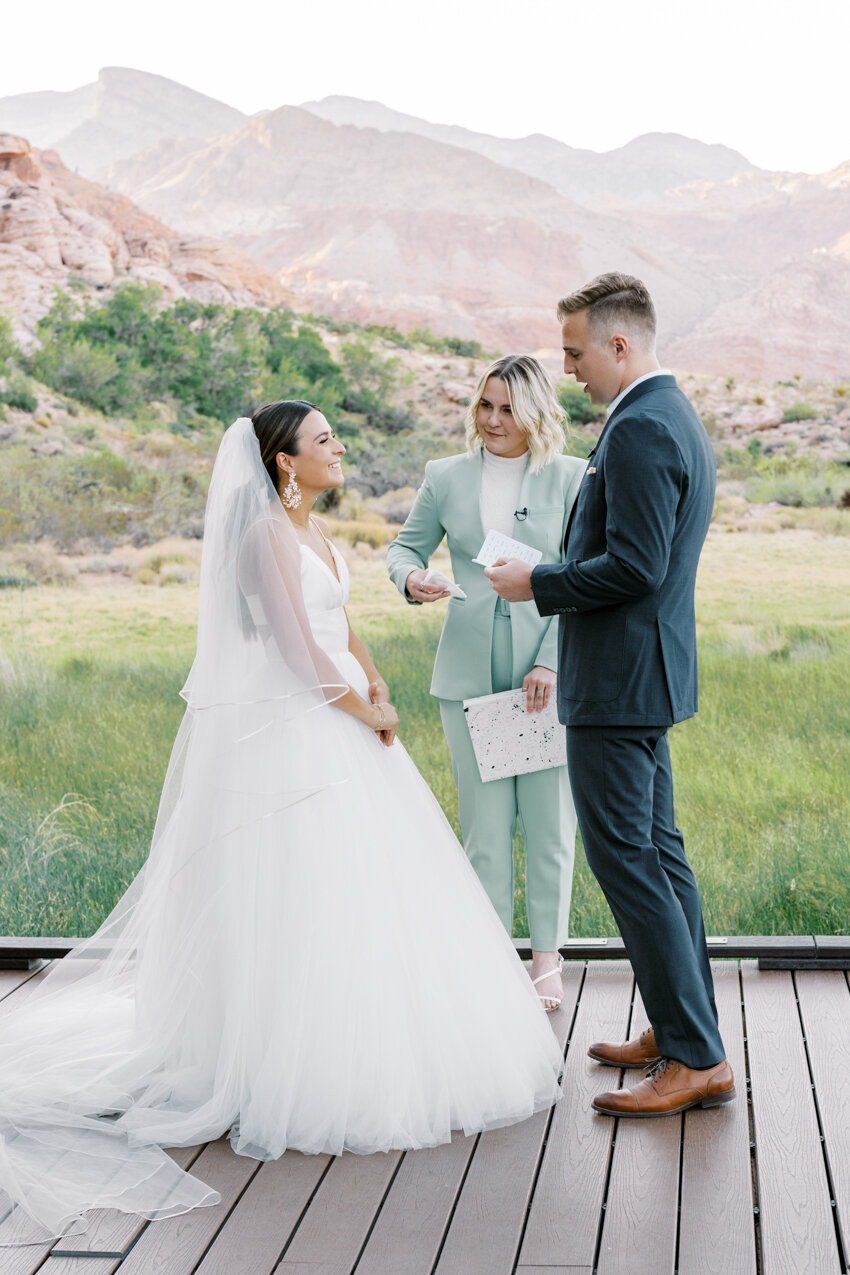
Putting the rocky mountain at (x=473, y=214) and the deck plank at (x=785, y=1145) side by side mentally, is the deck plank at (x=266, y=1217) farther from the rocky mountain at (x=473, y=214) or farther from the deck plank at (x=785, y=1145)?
the rocky mountain at (x=473, y=214)

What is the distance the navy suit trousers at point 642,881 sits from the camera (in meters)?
2.43

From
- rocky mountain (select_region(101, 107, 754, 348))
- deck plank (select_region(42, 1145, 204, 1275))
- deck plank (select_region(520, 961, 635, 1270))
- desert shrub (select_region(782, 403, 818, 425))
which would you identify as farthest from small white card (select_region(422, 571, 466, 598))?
rocky mountain (select_region(101, 107, 754, 348))

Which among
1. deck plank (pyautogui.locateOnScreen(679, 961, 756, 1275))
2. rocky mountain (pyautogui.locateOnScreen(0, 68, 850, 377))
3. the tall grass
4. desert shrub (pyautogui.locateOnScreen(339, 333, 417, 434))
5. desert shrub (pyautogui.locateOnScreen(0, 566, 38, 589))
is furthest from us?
rocky mountain (pyautogui.locateOnScreen(0, 68, 850, 377))

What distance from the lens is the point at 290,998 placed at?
2.42 meters

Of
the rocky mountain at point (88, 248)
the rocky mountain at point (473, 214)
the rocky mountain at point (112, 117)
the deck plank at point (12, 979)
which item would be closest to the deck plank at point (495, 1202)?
the deck plank at point (12, 979)

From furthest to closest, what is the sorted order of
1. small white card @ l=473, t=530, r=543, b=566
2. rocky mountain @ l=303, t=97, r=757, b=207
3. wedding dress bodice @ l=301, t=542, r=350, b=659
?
rocky mountain @ l=303, t=97, r=757, b=207 < small white card @ l=473, t=530, r=543, b=566 < wedding dress bodice @ l=301, t=542, r=350, b=659

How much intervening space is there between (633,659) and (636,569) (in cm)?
20

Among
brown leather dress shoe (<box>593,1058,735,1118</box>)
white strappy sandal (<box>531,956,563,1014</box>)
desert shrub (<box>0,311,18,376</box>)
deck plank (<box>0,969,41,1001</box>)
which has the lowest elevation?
deck plank (<box>0,969,41,1001</box>)

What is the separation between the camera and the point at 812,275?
13.0m

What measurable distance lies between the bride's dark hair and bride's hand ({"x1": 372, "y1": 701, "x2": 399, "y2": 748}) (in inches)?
22.1

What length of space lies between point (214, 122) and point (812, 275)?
7367 mm

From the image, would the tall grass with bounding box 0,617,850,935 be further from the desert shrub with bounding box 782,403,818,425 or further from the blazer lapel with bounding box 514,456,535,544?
the desert shrub with bounding box 782,403,818,425

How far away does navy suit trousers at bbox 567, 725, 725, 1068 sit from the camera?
2.43 meters

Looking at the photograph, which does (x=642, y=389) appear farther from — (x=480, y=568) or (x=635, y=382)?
(x=480, y=568)
